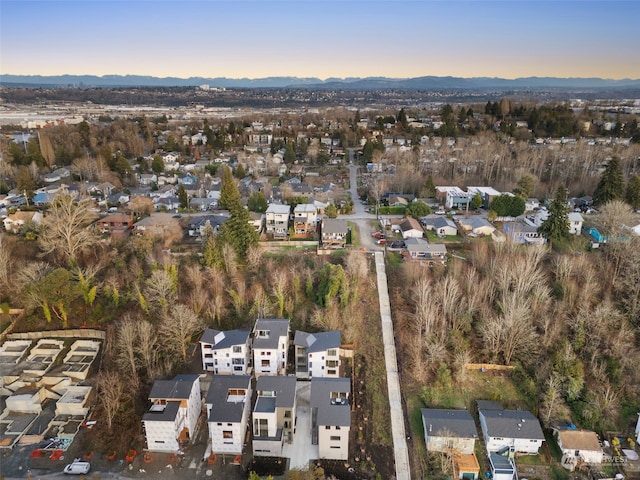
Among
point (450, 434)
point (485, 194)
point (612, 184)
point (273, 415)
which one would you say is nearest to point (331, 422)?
point (273, 415)

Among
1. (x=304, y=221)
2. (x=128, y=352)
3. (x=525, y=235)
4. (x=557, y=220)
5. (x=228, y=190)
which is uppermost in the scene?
(x=228, y=190)

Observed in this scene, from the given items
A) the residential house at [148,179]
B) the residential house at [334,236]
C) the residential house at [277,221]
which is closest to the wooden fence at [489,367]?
the residential house at [334,236]

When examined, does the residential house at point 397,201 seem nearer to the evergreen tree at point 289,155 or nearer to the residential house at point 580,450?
the evergreen tree at point 289,155

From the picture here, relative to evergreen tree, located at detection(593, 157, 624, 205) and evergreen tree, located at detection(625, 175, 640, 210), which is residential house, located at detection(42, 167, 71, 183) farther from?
evergreen tree, located at detection(625, 175, 640, 210)

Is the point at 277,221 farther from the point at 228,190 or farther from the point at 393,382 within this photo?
the point at 393,382

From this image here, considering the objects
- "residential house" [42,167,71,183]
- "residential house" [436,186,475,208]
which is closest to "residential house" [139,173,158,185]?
"residential house" [42,167,71,183]

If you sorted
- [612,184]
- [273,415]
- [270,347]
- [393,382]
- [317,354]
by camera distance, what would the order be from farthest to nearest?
[612,184] < [393,382] < [317,354] < [270,347] < [273,415]
